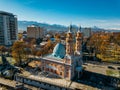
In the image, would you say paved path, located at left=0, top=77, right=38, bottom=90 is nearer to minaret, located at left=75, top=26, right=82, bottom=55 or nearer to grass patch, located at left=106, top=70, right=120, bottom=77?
minaret, located at left=75, top=26, right=82, bottom=55

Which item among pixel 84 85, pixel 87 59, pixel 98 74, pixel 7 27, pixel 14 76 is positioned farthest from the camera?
pixel 7 27

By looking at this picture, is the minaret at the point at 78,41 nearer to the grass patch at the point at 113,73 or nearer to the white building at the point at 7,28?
the grass patch at the point at 113,73

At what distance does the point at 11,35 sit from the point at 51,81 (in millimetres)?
54570

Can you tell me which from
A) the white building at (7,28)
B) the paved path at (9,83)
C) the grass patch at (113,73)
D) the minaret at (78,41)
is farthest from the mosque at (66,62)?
the white building at (7,28)

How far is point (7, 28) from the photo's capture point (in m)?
77.2

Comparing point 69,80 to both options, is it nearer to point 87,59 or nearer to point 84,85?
point 84,85

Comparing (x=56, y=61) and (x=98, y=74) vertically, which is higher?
(x=56, y=61)

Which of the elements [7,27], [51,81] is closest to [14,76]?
[51,81]

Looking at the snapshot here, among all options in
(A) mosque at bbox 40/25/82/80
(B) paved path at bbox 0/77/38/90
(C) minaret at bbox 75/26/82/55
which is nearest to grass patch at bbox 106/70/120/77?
(A) mosque at bbox 40/25/82/80

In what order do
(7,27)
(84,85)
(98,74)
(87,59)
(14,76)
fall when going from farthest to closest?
(7,27), (87,59), (98,74), (14,76), (84,85)

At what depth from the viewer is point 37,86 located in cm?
3462

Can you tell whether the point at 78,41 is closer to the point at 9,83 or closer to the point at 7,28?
the point at 9,83

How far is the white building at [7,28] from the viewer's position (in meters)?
75.0

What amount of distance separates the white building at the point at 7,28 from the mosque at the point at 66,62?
145ft
